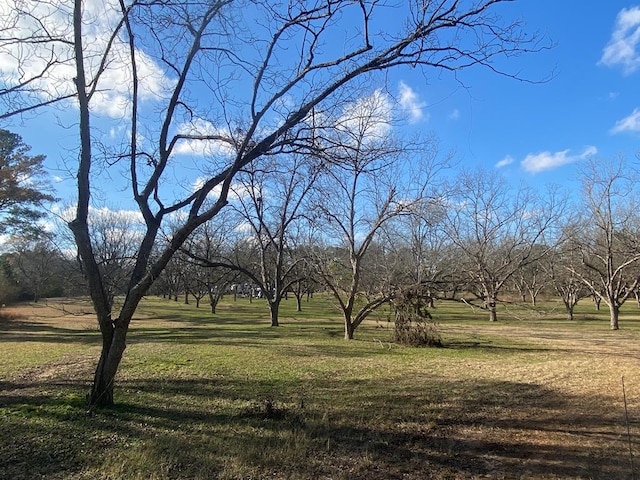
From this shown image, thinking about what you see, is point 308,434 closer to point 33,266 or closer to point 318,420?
point 318,420

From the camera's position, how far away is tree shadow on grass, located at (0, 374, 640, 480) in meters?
3.98

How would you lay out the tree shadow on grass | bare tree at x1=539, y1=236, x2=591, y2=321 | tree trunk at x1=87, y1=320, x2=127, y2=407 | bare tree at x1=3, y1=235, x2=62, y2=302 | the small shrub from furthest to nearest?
bare tree at x1=3, y1=235, x2=62, y2=302 < bare tree at x1=539, y1=236, x2=591, y2=321 < the small shrub < tree trunk at x1=87, y1=320, x2=127, y2=407 < the tree shadow on grass

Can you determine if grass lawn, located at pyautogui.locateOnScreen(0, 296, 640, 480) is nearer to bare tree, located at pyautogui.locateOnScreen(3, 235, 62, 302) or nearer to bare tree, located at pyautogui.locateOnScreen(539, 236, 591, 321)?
bare tree, located at pyautogui.locateOnScreen(539, 236, 591, 321)

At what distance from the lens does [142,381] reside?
Answer: 7.58m

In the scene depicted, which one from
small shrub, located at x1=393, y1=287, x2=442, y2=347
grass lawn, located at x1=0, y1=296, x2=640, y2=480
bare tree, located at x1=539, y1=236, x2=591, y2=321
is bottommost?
grass lawn, located at x1=0, y1=296, x2=640, y2=480

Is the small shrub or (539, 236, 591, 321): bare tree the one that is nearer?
the small shrub

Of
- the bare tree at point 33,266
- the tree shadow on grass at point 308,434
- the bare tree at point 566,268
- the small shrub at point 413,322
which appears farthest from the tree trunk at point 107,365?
the bare tree at point 33,266

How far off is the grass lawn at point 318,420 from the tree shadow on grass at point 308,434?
0.02 m

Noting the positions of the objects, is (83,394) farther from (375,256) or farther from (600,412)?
(375,256)

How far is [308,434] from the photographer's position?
4.86 metres

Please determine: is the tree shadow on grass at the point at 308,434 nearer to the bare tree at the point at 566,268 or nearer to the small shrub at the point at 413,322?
the small shrub at the point at 413,322

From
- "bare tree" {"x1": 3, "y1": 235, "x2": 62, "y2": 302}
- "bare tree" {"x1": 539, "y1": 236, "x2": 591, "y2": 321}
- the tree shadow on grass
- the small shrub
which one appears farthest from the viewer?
"bare tree" {"x1": 3, "y1": 235, "x2": 62, "y2": 302}

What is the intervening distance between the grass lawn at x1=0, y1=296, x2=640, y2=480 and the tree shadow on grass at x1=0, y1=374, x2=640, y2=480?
0.06 feet

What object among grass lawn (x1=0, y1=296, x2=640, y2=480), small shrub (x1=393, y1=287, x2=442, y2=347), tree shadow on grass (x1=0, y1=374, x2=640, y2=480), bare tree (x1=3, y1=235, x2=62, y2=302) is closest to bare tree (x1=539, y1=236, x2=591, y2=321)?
small shrub (x1=393, y1=287, x2=442, y2=347)
